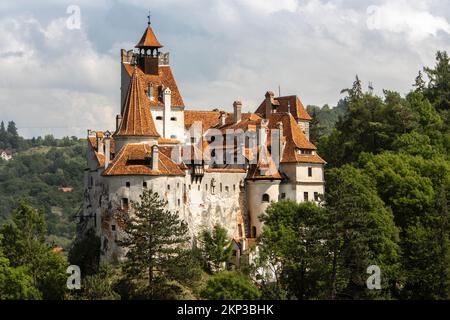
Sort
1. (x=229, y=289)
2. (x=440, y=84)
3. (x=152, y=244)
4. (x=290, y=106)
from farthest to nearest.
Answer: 1. (x=440, y=84)
2. (x=290, y=106)
3. (x=152, y=244)
4. (x=229, y=289)

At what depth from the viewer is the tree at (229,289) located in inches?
3096

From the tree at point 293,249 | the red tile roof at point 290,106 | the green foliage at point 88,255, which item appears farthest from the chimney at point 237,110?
the green foliage at point 88,255

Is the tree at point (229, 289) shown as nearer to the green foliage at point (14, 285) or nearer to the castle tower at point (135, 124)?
the green foliage at point (14, 285)

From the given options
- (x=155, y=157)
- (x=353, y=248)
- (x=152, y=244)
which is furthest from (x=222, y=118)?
(x=353, y=248)

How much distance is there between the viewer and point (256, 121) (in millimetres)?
99312

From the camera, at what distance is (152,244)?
83.9 metres

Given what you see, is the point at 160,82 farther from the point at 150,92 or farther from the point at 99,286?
the point at 99,286

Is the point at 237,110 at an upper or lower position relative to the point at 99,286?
upper

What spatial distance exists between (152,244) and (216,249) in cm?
831

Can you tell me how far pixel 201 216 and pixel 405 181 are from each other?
19793 mm

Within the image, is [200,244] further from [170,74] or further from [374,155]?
[374,155]

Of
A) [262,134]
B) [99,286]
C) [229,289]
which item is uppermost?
[262,134]

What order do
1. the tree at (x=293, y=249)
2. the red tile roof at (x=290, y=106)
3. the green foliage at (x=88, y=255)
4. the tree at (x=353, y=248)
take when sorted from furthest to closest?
the red tile roof at (x=290, y=106), the green foliage at (x=88, y=255), the tree at (x=293, y=249), the tree at (x=353, y=248)

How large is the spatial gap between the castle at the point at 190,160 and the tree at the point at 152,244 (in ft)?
7.01
